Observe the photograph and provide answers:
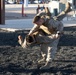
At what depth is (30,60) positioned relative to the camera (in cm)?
873

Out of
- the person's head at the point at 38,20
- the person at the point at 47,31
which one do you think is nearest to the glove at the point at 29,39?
the person at the point at 47,31

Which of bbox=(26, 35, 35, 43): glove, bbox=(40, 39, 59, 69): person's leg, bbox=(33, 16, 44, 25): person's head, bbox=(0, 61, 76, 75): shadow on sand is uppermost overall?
bbox=(33, 16, 44, 25): person's head

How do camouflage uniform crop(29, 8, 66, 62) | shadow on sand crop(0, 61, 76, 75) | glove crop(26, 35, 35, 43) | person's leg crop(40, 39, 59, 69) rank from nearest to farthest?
1. glove crop(26, 35, 35, 43)
2. camouflage uniform crop(29, 8, 66, 62)
3. shadow on sand crop(0, 61, 76, 75)
4. person's leg crop(40, 39, 59, 69)

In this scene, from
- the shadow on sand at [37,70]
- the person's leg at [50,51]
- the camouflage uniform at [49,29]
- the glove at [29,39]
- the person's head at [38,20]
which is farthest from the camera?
the person's leg at [50,51]

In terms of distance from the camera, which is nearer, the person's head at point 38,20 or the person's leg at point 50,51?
the person's head at point 38,20

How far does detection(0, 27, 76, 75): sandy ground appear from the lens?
24.8 feet

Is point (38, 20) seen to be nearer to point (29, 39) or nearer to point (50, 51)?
point (29, 39)

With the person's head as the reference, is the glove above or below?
below

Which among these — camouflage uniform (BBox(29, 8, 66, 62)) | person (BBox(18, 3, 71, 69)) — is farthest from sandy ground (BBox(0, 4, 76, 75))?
camouflage uniform (BBox(29, 8, 66, 62))

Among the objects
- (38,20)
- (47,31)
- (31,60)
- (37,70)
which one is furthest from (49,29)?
(31,60)

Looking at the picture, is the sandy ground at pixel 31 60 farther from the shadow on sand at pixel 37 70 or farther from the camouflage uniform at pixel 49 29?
the camouflage uniform at pixel 49 29

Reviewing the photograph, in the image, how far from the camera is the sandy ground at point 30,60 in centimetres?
757

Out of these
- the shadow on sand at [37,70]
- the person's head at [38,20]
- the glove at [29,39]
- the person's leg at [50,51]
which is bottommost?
the shadow on sand at [37,70]

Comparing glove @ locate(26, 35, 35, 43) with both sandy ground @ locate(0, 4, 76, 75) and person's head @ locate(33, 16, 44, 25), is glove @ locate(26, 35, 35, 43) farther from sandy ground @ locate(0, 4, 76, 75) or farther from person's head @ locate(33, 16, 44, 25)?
sandy ground @ locate(0, 4, 76, 75)
